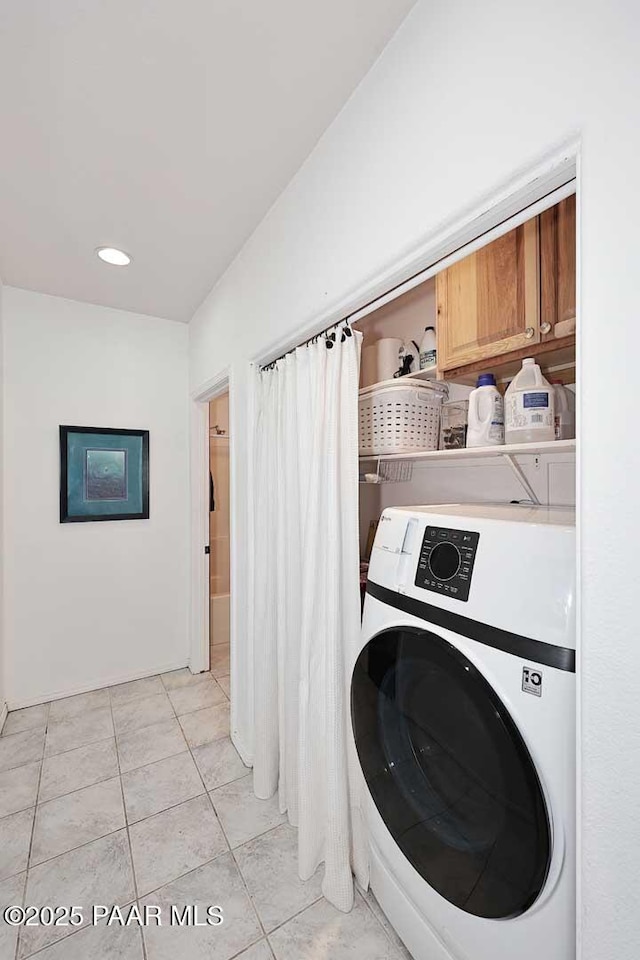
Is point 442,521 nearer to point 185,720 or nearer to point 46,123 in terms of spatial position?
point 46,123

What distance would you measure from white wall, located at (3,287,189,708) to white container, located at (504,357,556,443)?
2.45m

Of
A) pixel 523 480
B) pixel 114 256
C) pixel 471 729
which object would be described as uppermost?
pixel 114 256

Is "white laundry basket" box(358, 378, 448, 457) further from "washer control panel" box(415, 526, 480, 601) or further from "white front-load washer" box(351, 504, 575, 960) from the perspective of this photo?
"washer control panel" box(415, 526, 480, 601)

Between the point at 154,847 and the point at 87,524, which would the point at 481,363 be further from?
the point at 87,524

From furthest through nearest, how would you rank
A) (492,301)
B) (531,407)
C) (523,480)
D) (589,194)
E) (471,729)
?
(523,480)
(492,301)
(531,407)
(471,729)
(589,194)

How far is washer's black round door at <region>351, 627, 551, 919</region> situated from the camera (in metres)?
0.83

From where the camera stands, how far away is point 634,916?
624 mm

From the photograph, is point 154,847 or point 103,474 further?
point 103,474

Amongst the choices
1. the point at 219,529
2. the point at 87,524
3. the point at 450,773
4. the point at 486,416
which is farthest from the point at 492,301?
the point at 219,529

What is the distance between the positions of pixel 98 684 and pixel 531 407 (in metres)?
3.05

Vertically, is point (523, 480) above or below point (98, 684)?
above

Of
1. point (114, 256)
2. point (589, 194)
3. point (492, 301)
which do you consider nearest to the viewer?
point (589, 194)

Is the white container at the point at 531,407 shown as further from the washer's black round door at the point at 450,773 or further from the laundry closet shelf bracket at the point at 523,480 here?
the washer's black round door at the point at 450,773

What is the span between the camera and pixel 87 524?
109 inches
